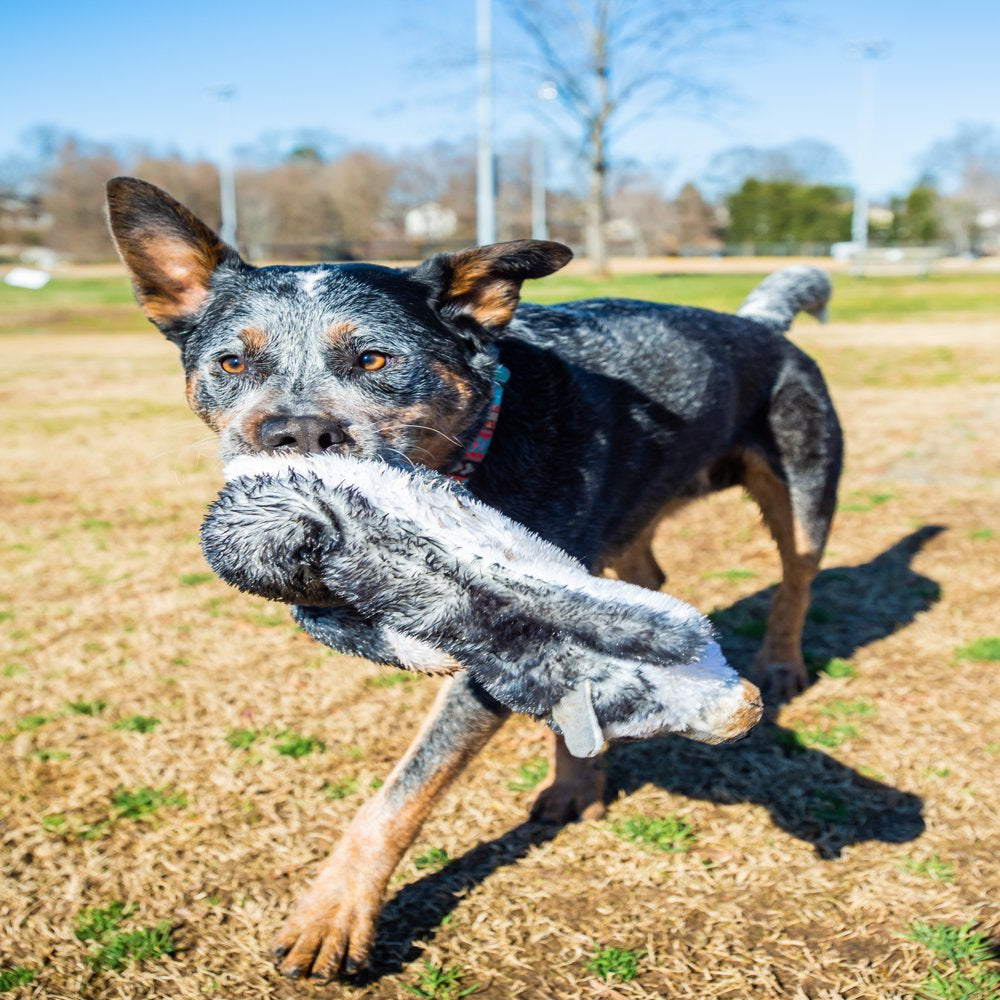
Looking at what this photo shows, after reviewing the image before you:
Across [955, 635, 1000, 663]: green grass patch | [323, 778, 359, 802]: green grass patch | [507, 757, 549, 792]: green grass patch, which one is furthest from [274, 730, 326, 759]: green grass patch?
[955, 635, 1000, 663]: green grass patch

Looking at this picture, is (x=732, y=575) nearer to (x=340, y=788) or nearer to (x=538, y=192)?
(x=340, y=788)

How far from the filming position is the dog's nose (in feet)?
7.92

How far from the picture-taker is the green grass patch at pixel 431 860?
10.2 ft

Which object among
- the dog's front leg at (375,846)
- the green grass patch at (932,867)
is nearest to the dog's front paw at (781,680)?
the green grass patch at (932,867)

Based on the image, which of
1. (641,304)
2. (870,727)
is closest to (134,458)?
(641,304)

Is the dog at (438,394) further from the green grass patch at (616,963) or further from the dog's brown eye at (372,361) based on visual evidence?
the green grass patch at (616,963)

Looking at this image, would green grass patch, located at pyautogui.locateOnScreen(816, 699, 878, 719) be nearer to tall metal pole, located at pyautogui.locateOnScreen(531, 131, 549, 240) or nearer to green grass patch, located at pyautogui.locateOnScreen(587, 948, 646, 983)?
green grass patch, located at pyautogui.locateOnScreen(587, 948, 646, 983)

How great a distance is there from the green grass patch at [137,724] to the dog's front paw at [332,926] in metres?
1.53

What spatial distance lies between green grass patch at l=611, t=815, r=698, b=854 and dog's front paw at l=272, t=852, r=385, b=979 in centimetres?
96

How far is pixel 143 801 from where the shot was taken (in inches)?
137

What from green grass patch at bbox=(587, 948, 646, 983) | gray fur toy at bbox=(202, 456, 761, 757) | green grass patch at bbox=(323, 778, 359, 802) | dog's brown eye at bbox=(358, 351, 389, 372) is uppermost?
dog's brown eye at bbox=(358, 351, 389, 372)

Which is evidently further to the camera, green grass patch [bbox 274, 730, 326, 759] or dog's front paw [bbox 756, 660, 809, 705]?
dog's front paw [bbox 756, 660, 809, 705]

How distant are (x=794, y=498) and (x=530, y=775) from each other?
1724 mm

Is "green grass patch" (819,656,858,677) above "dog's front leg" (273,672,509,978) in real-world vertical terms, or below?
below
